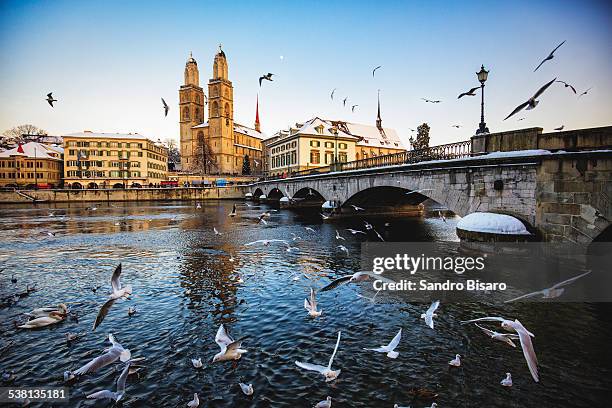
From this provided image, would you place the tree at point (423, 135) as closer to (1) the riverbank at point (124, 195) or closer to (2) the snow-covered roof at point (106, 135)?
(1) the riverbank at point (124, 195)

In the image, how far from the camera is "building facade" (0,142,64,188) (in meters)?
87.6

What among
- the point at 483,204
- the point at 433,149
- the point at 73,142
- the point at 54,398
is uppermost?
the point at 73,142

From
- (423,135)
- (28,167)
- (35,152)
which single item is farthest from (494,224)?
(28,167)

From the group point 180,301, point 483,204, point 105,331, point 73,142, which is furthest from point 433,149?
point 73,142

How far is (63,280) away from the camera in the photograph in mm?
12812

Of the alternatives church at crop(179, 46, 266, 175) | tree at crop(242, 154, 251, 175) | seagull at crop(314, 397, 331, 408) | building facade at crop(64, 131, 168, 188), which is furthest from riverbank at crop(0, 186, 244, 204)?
seagull at crop(314, 397, 331, 408)

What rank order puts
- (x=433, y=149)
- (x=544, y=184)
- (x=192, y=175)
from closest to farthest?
(x=544, y=184)
(x=433, y=149)
(x=192, y=175)

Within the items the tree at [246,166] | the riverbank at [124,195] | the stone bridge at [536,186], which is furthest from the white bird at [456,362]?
the tree at [246,166]

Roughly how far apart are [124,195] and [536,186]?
289 ft

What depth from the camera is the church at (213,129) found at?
4729 inches

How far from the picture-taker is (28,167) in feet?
294

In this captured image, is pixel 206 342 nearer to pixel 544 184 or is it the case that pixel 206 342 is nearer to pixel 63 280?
pixel 63 280

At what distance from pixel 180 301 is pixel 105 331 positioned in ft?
8.17

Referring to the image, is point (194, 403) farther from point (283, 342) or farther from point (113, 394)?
point (283, 342)
